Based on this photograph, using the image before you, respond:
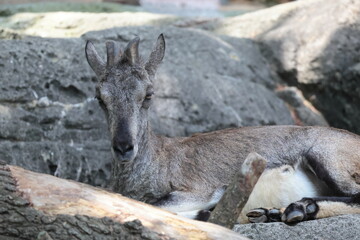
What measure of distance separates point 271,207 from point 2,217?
10.6 ft

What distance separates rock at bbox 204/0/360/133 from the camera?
10539 mm

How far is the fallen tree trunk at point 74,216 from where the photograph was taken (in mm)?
4539

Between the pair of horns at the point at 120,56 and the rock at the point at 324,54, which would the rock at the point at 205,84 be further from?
the pair of horns at the point at 120,56

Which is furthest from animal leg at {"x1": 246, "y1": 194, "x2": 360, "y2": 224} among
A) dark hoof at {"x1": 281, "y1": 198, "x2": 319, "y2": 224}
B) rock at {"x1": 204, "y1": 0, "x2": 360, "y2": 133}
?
rock at {"x1": 204, "y1": 0, "x2": 360, "y2": 133}

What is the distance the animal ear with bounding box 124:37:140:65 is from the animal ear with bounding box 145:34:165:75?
0.30 m

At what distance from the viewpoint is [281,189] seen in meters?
7.11

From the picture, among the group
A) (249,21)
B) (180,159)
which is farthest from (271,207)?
(249,21)

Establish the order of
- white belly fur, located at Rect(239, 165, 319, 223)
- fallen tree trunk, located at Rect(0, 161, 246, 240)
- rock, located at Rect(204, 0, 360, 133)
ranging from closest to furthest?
fallen tree trunk, located at Rect(0, 161, 246, 240), white belly fur, located at Rect(239, 165, 319, 223), rock, located at Rect(204, 0, 360, 133)

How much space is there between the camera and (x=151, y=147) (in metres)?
7.18

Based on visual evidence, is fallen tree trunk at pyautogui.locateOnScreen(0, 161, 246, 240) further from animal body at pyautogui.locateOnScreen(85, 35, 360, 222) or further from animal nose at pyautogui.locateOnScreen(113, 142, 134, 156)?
animal body at pyautogui.locateOnScreen(85, 35, 360, 222)

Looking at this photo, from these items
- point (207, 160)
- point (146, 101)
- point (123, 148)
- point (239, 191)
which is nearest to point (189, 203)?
point (207, 160)

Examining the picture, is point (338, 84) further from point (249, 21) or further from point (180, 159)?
point (180, 159)

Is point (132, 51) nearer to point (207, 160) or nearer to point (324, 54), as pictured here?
point (207, 160)

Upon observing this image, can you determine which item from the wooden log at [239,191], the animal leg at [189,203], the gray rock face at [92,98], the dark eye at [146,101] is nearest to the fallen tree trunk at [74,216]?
the wooden log at [239,191]
